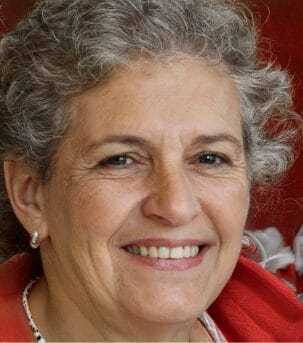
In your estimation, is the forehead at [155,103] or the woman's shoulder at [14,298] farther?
the woman's shoulder at [14,298]

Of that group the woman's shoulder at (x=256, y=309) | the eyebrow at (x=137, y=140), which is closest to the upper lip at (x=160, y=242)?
the eyebrow at (x=137, y=140)

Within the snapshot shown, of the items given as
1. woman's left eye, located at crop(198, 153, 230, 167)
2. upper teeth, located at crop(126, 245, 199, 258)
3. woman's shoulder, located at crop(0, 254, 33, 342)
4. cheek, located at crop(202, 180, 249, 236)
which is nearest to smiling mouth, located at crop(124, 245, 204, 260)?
upper teeth, located at crop(126, 245, 199, 258)

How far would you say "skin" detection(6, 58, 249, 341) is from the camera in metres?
1.61

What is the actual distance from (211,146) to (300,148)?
0.96 m

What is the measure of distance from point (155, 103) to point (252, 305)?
2.62ft

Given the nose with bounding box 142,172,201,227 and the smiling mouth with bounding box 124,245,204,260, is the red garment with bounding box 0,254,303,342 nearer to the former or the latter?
the smiling mouth with bounding box 124,245,204,260

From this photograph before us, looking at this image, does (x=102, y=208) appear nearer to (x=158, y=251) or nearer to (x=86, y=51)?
(x=158, y=251)

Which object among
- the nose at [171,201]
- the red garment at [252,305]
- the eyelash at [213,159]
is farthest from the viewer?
the red garment at [252,305]

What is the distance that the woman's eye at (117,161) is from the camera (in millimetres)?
1661

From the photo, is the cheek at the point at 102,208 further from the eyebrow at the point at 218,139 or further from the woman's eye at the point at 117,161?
the eyebrow at the point at 218,139

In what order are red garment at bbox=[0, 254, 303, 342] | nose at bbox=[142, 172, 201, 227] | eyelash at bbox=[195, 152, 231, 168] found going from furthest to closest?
red garment at bbox=[0, 254, 303, 342] < eyelash at bbox=[195, 152, 231, 168] < nose at bbox=[142, 172, 201, 227]

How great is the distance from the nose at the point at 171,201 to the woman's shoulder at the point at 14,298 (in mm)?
460

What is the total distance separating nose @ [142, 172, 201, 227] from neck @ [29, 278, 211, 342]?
29 centimetres

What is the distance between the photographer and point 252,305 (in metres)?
2.11
